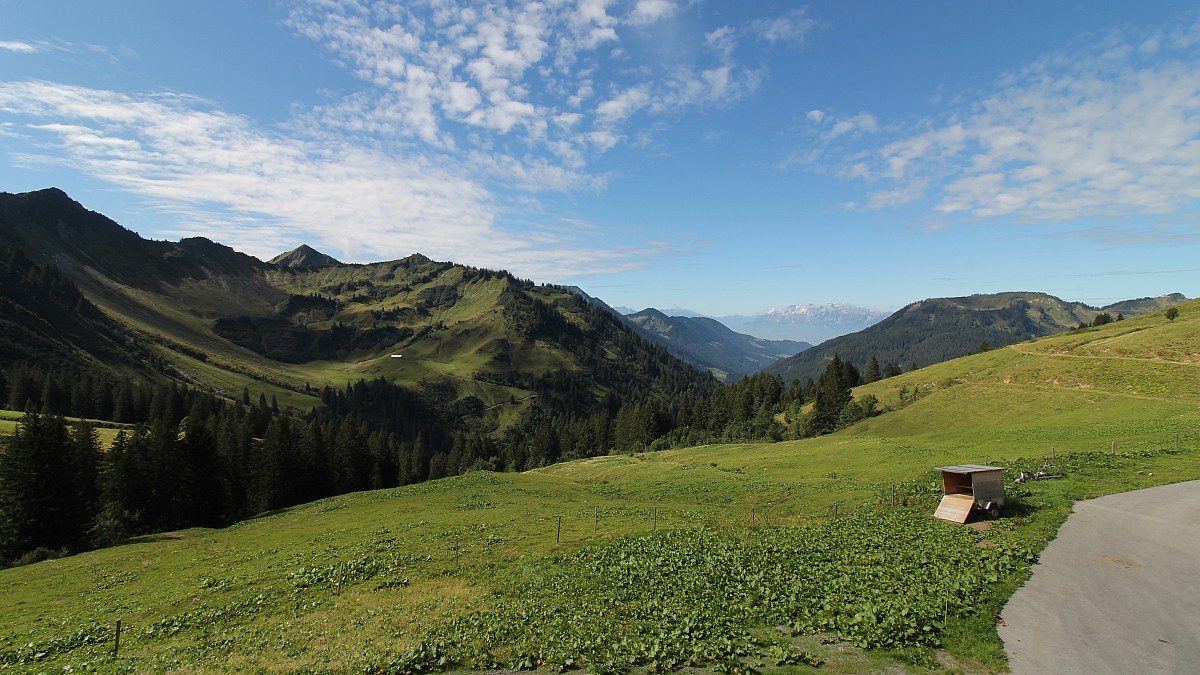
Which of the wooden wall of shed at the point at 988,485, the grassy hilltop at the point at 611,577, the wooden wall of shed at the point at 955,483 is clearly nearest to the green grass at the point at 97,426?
the grassy hilltop at the point at 611,577

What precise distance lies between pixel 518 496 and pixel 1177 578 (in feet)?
163

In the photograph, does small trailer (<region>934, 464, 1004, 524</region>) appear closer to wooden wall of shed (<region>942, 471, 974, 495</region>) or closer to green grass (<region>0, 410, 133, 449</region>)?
wooden wall of shed (<region>942, 471, 974, 495</region>)

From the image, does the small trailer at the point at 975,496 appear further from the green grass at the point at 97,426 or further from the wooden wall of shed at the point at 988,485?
the green grass at the point at 97,426

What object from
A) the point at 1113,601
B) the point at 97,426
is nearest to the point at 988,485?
the point at 1113,601

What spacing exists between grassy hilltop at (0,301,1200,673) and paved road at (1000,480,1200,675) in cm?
93

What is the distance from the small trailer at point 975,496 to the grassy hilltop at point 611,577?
3.46ft

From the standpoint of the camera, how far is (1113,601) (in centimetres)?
1716

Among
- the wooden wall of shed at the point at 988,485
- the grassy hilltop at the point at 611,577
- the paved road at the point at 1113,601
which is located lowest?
the grassy hilltop at the point at 611,577

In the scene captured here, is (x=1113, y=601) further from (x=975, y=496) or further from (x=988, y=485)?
(x=988, y=485)

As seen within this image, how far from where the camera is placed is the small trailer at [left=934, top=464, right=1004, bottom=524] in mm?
28031

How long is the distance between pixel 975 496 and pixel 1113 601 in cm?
1137

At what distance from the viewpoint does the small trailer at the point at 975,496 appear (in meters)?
28.0

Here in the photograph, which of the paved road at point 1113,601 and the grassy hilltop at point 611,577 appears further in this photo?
the grassy hilltop at point 611,577

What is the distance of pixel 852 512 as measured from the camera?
112 feet
